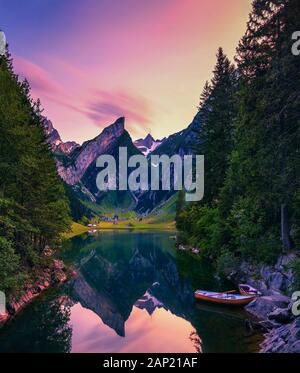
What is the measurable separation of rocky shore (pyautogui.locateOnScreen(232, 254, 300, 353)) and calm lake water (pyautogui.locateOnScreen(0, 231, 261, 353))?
1.18 m

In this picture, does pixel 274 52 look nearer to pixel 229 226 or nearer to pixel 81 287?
pixel 229 226

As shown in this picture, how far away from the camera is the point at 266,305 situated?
2480 centimetres

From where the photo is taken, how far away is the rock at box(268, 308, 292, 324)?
21.1 meters

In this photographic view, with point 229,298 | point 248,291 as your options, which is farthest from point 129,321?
point 248,291

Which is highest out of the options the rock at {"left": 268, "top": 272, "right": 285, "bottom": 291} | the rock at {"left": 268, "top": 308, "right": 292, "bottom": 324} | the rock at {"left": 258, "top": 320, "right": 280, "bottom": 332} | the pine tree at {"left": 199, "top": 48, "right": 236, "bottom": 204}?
the pine tree at {"left": 199, "top": 48, "right": 236, "bottom": 204}

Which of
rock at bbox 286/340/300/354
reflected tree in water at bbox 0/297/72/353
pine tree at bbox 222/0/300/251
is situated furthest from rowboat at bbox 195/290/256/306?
rock at bbox 286/340/300/354

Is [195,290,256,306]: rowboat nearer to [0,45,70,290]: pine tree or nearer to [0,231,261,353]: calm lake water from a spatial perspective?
[0,231,261,353]: calm lake water

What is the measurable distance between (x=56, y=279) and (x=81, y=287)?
10.8ft

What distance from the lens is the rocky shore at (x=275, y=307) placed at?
16922mm

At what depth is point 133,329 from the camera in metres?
26.1

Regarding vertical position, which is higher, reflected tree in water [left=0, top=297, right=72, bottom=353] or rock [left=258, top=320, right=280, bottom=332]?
rock [left=258, top=320, right=280, bottom=332]

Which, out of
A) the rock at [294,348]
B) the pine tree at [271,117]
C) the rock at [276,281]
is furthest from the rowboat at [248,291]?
the rock at [294,348]

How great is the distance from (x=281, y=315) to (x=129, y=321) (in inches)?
497
